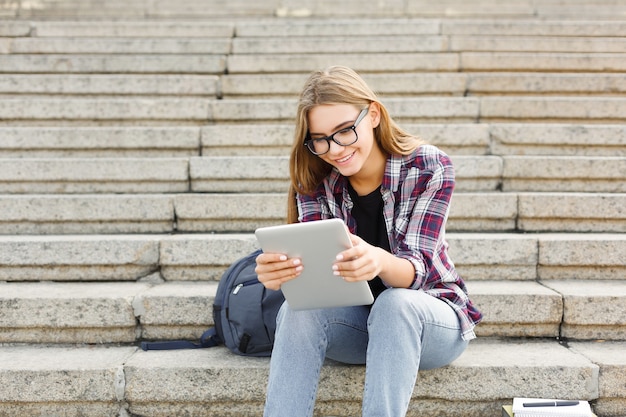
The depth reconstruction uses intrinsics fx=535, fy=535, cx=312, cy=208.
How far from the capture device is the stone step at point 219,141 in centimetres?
326

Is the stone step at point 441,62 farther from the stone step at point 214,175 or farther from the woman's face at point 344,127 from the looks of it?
the woman's face at point 344,127

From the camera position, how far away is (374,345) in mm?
1652

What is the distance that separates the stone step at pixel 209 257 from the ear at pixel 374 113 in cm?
100

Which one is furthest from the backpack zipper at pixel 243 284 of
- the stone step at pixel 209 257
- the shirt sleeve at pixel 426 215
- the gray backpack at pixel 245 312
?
the shirt sleeve at pixel 426 215

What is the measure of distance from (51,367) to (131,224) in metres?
0.96

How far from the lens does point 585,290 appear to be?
2404 millimetres

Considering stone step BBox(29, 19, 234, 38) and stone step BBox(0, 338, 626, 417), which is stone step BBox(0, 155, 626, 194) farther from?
stone step BBox(29, 19, 234, 38)

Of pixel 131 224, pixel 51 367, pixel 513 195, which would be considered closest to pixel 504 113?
pixel 513 195

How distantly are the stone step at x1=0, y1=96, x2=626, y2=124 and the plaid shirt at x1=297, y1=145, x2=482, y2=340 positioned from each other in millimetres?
1691

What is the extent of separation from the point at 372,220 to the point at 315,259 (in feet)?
1.39

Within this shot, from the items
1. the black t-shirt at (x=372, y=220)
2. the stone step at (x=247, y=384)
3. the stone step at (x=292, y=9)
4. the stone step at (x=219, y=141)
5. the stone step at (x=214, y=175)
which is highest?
the stone step at (x=292, y=9)

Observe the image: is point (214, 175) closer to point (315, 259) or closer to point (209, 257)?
point (209, 257)

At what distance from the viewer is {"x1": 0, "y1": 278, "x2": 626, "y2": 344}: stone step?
2305 mm

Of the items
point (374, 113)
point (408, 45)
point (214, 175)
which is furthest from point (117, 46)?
point (374, 113)
